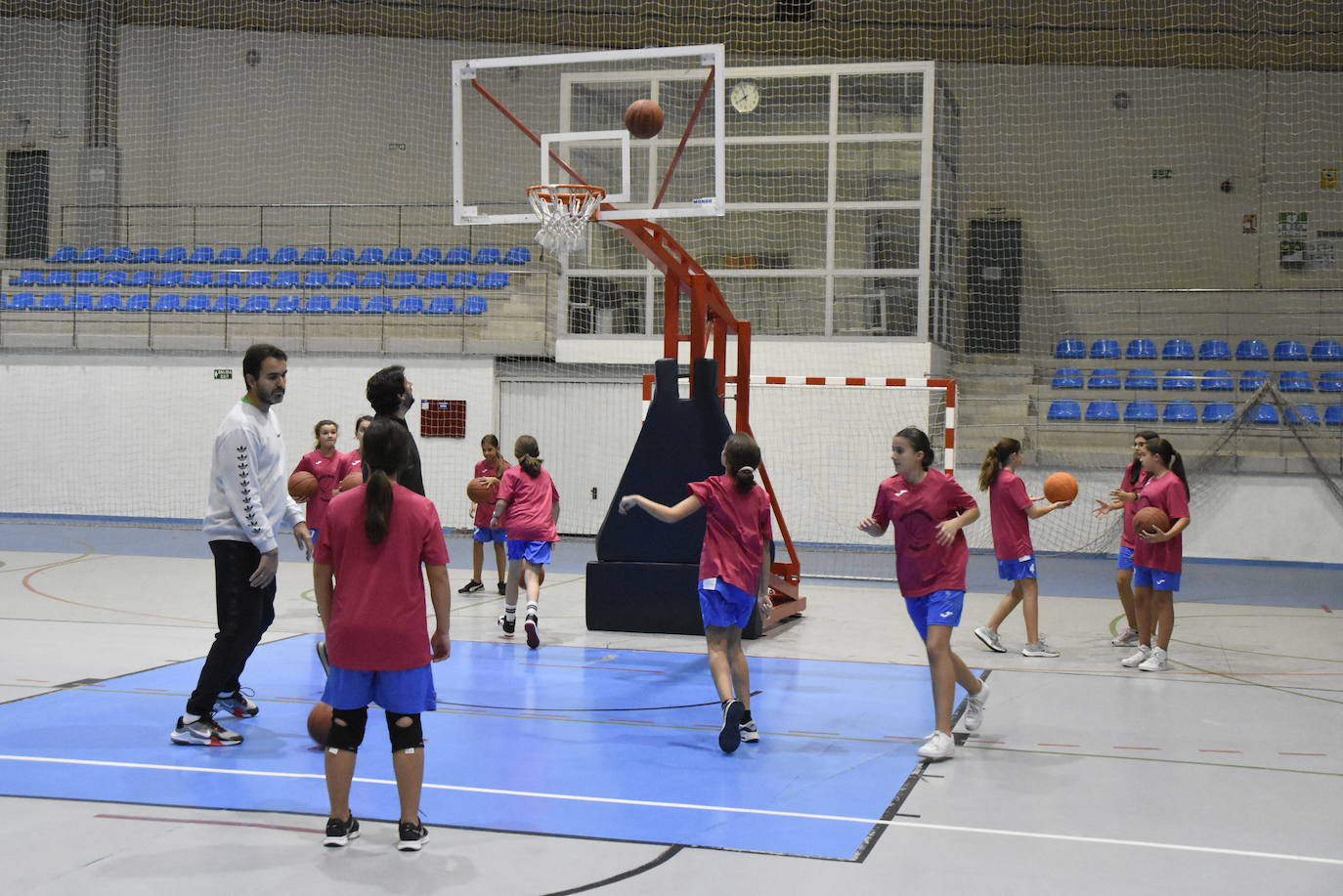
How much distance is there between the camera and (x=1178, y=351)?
61.2ft

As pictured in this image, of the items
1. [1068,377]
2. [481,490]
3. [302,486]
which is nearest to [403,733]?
[302,486]

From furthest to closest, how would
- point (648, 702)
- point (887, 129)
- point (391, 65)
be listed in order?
point (391, 65)
point (887, 129)
point (648, 702)

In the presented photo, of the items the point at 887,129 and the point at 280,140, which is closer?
the point at 887,129

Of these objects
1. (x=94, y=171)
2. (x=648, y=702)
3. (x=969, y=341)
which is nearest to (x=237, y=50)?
(x=94, y=171)

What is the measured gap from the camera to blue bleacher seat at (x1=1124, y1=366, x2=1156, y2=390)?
711 inches

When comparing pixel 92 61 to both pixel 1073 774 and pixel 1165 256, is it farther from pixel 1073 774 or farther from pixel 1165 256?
pixel 1073 774

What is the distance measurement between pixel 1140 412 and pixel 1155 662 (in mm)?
9646

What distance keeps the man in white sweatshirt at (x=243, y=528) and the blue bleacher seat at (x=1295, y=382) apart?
51.0ft

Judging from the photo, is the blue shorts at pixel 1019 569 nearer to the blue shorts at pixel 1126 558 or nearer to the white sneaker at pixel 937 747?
the blue shorts at pixel 1126 558

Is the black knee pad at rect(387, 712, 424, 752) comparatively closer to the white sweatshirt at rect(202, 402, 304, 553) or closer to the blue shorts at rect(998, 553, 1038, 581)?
the white sweatshirt at rect(202, 402, 304, 553)

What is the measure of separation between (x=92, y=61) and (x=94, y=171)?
6.54 ft

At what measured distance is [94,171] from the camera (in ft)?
71.8

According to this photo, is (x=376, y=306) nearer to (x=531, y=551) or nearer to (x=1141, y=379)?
(x=531, y=551)

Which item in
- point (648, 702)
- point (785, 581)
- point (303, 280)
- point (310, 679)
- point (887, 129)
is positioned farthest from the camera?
point (303, 280)
